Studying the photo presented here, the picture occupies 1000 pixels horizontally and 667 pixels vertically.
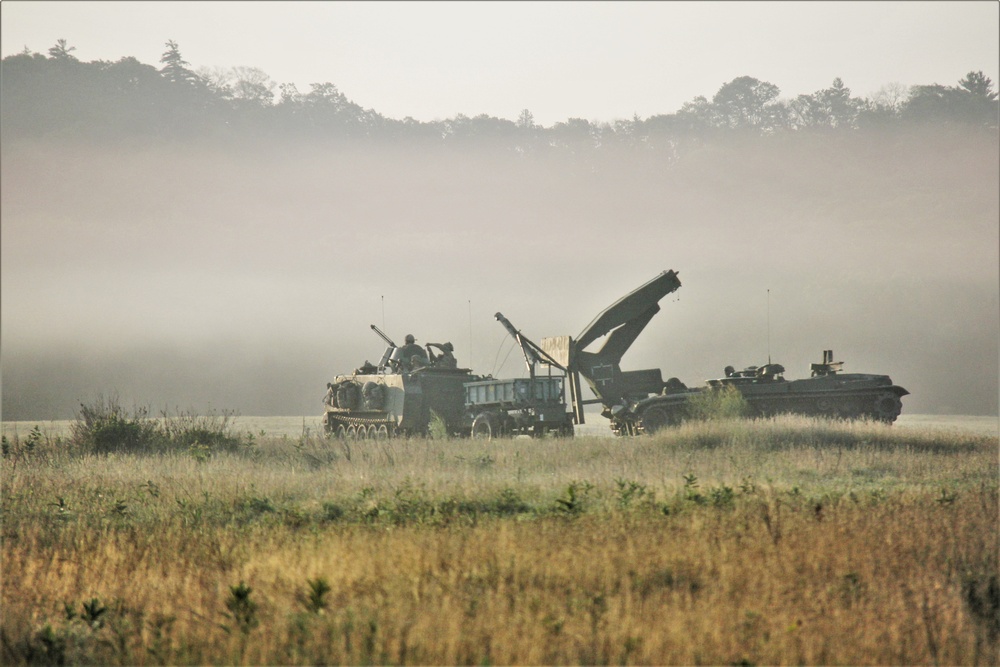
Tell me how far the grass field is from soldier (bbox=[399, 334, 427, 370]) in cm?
1231

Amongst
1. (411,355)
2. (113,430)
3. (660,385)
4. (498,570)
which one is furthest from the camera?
(411,355)

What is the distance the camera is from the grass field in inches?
244

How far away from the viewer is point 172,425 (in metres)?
22.3

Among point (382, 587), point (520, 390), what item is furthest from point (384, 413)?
point (382, 587)

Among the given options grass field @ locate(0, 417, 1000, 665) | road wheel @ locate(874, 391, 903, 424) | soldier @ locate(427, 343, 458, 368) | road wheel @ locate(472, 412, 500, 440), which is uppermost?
soldier @ locate(427, 343, 458, 368)

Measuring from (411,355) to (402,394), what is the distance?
171 cm

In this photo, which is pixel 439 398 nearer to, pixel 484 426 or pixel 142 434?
pixel 484 426

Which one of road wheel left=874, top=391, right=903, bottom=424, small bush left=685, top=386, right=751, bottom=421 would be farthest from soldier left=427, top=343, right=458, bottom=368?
road wheel left=874, top=391, right=903, bottom=424

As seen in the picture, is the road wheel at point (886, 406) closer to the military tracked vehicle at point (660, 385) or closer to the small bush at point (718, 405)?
the military tracked vehicle at point (660, 385)

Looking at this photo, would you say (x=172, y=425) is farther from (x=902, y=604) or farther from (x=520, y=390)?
(x=902, y=604)

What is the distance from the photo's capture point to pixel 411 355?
27.6 meters

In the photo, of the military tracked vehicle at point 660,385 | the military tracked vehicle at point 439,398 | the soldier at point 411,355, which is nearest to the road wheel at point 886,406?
the military tracked vehicle at point 660,385

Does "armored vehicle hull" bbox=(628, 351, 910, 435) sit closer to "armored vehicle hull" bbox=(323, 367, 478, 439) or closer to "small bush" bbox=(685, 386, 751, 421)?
"small bush" bbox=(685, 386, 751, 421)

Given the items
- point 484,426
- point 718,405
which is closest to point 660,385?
point 718,405
